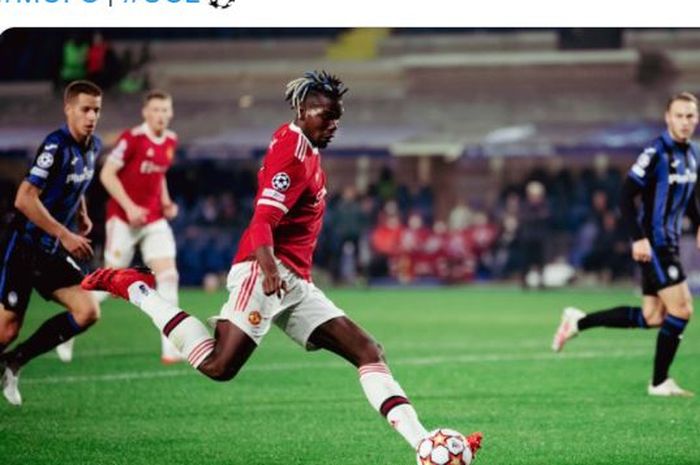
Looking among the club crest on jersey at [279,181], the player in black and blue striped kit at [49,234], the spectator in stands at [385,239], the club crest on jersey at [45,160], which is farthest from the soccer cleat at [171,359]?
the spectator in stands at [385,239]

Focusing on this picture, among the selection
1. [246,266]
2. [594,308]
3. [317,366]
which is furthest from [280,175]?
[594,308]

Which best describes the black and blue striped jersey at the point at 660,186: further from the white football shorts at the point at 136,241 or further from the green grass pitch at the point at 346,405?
the white football shorts at the point at 136,241

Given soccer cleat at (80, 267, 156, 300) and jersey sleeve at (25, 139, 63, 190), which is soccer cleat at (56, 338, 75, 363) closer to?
jersey sleeve at (25, 139, 63, 190)

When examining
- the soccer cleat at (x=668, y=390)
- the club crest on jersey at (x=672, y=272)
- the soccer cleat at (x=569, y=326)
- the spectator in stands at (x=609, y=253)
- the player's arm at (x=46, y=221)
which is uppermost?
the player's arm at (x=46, y=221)

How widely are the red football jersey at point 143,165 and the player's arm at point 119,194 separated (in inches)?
2.8

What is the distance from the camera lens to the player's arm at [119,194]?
13.2 meters

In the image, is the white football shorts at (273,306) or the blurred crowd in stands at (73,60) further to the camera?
the blurred crowd in stands at (73,60)

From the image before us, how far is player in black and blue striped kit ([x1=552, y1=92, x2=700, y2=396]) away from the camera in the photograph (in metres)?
10.9

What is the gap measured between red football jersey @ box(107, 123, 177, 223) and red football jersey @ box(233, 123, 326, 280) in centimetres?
627

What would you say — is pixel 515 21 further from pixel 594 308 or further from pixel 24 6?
pixel 594 308

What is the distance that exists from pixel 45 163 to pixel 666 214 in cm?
477

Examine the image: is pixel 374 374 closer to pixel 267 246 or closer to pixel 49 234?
pixel 267 246

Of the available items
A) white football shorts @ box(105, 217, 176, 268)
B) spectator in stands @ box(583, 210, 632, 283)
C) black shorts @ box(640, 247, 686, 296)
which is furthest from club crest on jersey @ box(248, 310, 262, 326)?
spectator in stands @ box(583, 210, 632, 283)

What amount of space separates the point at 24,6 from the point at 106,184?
1873mm
